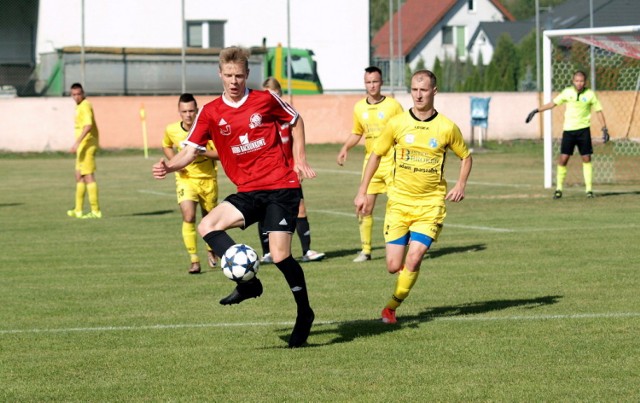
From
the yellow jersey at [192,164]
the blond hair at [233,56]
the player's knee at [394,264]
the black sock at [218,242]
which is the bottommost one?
the player's knee at [394,264]

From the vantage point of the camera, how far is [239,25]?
5069 centimetres

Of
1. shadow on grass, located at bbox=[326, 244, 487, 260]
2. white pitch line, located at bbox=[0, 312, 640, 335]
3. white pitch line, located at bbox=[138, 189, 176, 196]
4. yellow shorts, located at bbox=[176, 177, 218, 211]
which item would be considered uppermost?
yellow shorts, located at bbox=[176, 177, 218, 211]

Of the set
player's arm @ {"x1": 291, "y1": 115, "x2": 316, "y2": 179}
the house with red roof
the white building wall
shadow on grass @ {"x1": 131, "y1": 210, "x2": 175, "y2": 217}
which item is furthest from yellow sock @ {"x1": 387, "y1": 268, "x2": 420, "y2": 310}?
the white building wall

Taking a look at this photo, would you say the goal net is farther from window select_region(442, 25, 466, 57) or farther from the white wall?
window select_region(442, 25, 466, 57)

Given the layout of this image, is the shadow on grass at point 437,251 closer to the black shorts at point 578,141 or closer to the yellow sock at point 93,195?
the yellow sock at point 93,195

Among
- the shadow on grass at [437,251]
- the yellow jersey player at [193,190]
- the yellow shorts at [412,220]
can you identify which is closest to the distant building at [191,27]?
the shadow on grass at [437,251]

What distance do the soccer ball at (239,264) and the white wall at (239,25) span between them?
1531 inches

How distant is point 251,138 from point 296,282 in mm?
1087

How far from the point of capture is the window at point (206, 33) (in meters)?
50.5

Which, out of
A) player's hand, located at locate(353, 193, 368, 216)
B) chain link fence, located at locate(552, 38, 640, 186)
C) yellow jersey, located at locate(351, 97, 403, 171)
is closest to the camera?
player's hand, located at locate(353, 193, 368, 216)

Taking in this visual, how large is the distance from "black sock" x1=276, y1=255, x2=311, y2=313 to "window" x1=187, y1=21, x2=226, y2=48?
42.6m

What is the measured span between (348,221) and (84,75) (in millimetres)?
24435

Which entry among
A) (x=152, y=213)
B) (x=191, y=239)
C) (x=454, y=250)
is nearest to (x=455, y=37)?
(x=152, y=213)

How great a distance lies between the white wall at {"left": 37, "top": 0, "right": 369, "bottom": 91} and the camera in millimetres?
46125
